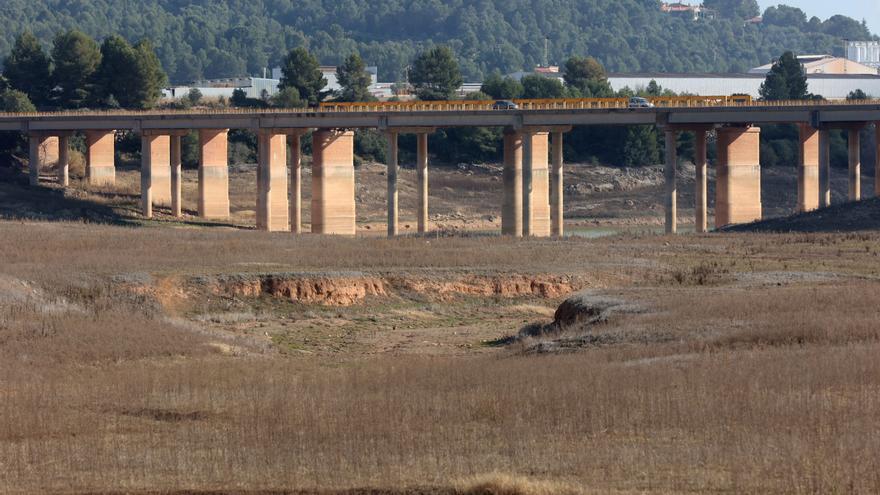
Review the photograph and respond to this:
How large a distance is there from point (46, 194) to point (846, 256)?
66.6 meters

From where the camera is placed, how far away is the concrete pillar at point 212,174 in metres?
120

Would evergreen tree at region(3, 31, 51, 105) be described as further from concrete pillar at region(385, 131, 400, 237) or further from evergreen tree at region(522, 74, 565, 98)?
concrete pillar at region(385, 131, 400, 237)

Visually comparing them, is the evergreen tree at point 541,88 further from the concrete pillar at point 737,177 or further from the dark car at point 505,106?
the concrete pillar at point 737,177

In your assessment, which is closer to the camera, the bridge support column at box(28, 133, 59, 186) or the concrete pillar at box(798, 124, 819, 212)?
the concrete pillar at box(798, 124, 819, 212)

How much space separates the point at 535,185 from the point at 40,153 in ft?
170

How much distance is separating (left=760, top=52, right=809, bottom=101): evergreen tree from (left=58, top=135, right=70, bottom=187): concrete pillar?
223 ft

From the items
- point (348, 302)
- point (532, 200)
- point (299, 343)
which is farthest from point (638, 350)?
point (532, 200)

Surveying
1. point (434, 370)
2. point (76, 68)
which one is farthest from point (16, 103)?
point (434, 370)

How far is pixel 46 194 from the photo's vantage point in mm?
120000

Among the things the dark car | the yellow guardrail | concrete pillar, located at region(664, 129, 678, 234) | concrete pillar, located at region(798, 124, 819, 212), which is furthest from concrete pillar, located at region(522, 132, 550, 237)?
concrete pillar, located at region(798, 124, 819, 212)

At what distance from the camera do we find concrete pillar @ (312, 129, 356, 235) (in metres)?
112

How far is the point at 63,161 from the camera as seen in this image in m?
130

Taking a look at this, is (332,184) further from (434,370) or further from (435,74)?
(434,370)

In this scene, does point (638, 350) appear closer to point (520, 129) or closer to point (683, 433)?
point (683, 433)
